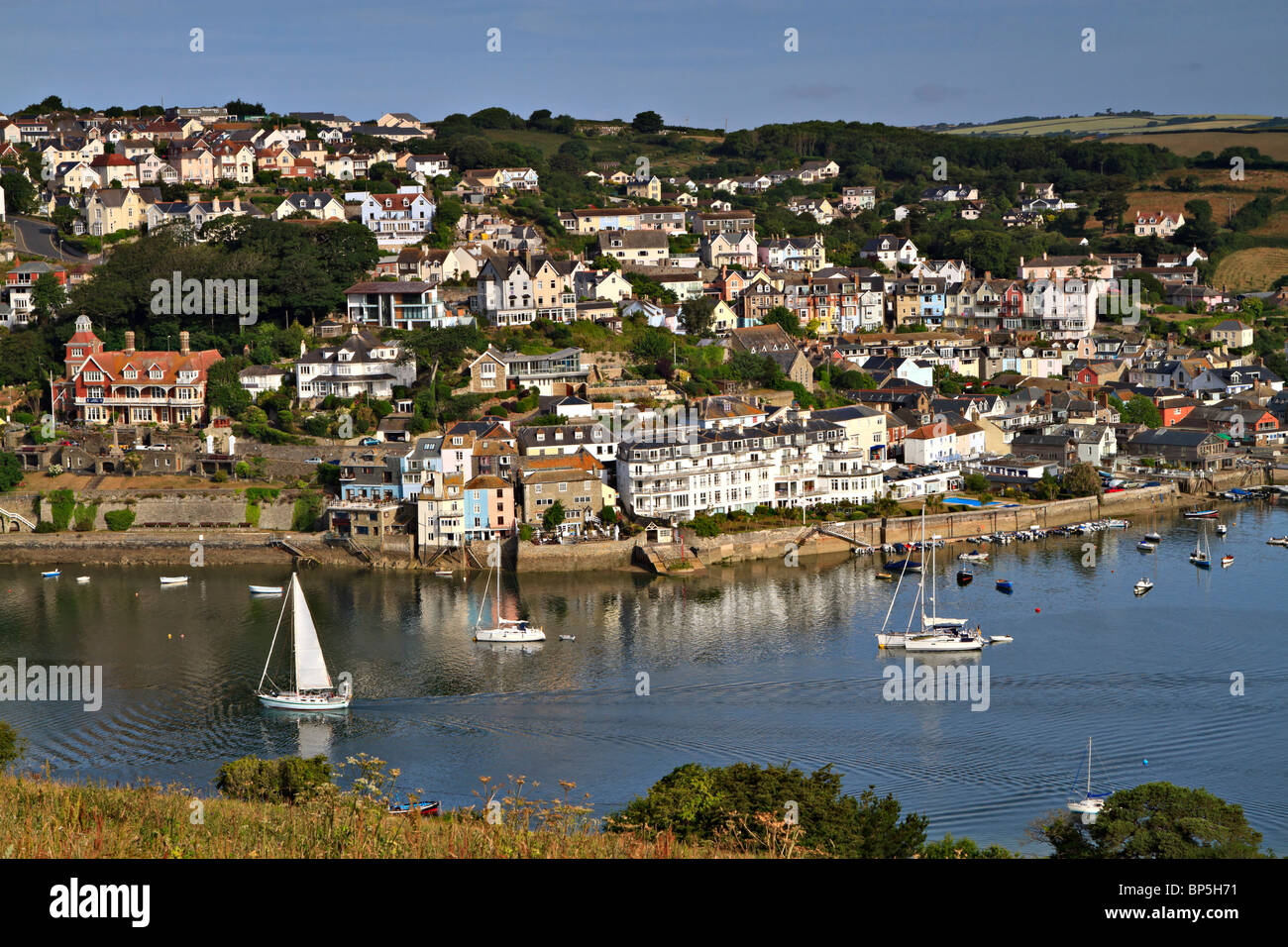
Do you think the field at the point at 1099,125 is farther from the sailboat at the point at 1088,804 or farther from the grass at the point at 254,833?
the grass at the point at 254,833

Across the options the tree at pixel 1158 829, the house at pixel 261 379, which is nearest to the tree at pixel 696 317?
the house at pixel 261 379

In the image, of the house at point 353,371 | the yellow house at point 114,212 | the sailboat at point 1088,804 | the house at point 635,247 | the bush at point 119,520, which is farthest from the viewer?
the house at point 635,247

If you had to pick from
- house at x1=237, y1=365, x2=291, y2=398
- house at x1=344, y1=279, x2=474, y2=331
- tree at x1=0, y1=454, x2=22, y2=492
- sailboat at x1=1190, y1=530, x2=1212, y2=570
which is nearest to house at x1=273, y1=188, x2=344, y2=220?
house at x1=344, y1=279, x2=474, y2=331

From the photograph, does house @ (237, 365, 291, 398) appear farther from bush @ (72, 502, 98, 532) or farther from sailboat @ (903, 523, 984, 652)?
sailboat @ (903, 523, 984, 652)

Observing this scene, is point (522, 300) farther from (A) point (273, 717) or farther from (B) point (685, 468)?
(A) point (273, 717)

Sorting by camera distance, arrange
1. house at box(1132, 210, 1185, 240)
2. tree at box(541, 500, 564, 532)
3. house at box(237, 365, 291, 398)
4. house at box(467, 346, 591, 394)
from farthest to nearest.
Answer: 1. house at box(1132, 210, 1185, 240)
2. house at box(237, 365, 291, 398)
3. house at box(467, 346, 591, 394)
4. tree at box(541, 500, 564, 532)
